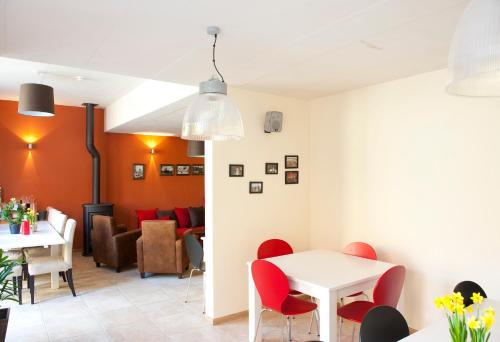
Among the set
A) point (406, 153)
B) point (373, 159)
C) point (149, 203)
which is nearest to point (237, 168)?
point (373, 159)

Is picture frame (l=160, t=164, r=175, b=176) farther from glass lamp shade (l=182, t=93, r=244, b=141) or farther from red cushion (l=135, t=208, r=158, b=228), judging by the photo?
glass lamp shade (l=182, t=93, r=244, b=141)

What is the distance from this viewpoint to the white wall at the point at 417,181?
10.2 feet

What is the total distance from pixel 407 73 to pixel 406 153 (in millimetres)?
779

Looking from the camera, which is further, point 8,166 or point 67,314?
point 8,166

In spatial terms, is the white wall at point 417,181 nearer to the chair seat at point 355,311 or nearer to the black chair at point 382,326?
the chair seat at point 355,311

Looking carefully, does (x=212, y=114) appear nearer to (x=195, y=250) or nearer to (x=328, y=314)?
(x=328, y=314)

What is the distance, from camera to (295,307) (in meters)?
3.10

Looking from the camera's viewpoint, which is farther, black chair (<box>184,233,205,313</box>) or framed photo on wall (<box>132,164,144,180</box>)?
framed photo on wall (<box>132,164,144,180</box>)

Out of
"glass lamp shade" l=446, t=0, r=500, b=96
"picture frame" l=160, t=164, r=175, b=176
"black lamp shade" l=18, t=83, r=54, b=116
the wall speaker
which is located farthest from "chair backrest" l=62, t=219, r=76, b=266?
"glass lamp shade" l=446, t=0, r=500, b=96

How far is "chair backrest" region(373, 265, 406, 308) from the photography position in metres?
2.76

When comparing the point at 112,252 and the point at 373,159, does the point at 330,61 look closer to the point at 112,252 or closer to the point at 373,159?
the point at 373,159

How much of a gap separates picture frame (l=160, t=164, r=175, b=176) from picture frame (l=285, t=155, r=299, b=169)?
4640mm

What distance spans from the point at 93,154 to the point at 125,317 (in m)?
4.15

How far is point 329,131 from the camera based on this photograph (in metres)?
4.47
